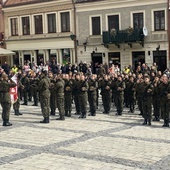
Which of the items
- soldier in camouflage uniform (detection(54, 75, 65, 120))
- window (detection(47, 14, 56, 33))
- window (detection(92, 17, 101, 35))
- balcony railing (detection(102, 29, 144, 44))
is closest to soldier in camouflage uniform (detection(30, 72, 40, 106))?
soldier in camouflage uniform (detection(54, 75, 65, 120))

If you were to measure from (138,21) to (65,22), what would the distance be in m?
7.55

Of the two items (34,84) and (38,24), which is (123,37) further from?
(34,84)

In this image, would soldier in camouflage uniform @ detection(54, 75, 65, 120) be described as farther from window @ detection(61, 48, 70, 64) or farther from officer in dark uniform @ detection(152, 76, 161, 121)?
window @ detection(61, 48, 70, 64)

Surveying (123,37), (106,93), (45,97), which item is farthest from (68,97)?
(123,37)

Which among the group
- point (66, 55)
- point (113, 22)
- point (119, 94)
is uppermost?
point (113, 22)

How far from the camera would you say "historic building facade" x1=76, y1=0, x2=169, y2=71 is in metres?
31.8

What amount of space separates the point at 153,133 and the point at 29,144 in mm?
4135

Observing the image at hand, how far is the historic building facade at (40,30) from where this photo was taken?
37000 mm

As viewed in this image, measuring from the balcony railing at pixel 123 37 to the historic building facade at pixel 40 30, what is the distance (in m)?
3.92

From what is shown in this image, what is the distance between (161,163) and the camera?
9859 millimetres

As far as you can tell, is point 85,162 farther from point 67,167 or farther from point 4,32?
point 4,32

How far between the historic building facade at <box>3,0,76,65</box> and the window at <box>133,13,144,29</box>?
6.18 metres

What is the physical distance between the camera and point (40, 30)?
39156 millimetres

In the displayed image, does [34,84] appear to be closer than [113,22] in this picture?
Yes
